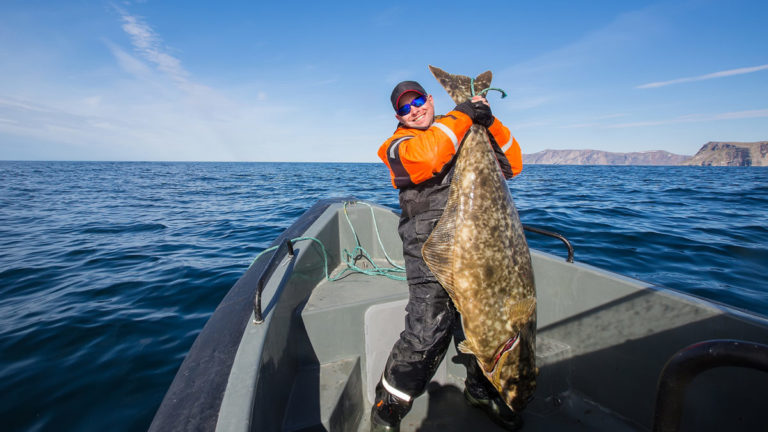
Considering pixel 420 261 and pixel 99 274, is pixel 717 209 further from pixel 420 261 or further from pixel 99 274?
pixel 99 274

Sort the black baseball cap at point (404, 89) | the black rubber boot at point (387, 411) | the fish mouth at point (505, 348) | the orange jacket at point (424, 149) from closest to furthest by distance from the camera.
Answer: the orange jacket at point (424, 149), the fish mouth at point (505, 348), the black rubber boot at point (387, 411), the black baseball cap at point (404, 89)

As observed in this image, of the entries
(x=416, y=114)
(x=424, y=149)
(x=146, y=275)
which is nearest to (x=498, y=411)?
(x=424, y=149)

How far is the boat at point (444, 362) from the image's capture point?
182 cm

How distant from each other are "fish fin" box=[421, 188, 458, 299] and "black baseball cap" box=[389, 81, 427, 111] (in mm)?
836

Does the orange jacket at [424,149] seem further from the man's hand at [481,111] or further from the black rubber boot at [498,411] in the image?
the black rubber boot at [498,411]

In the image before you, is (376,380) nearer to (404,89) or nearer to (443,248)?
(443,248)

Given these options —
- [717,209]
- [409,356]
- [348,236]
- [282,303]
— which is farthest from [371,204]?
[717,209]

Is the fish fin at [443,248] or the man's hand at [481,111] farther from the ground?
the man's hand at [481,111]

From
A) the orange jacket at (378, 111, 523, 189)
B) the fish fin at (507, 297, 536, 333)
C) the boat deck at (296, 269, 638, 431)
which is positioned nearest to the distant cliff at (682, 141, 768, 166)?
the boat deck at (296, 269, 638, 431)

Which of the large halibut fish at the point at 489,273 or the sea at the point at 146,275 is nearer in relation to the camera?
the large halibut fish at the point at 489,273

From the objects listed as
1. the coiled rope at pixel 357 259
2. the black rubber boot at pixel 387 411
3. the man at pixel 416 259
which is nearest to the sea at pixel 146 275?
the coiled rope at pixel 357 259

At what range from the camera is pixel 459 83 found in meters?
2.49

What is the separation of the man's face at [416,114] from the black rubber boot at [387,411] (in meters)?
2.01

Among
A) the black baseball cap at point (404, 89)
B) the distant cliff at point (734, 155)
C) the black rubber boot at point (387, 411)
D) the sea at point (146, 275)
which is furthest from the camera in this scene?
the distant cliff at point (734, 155)
